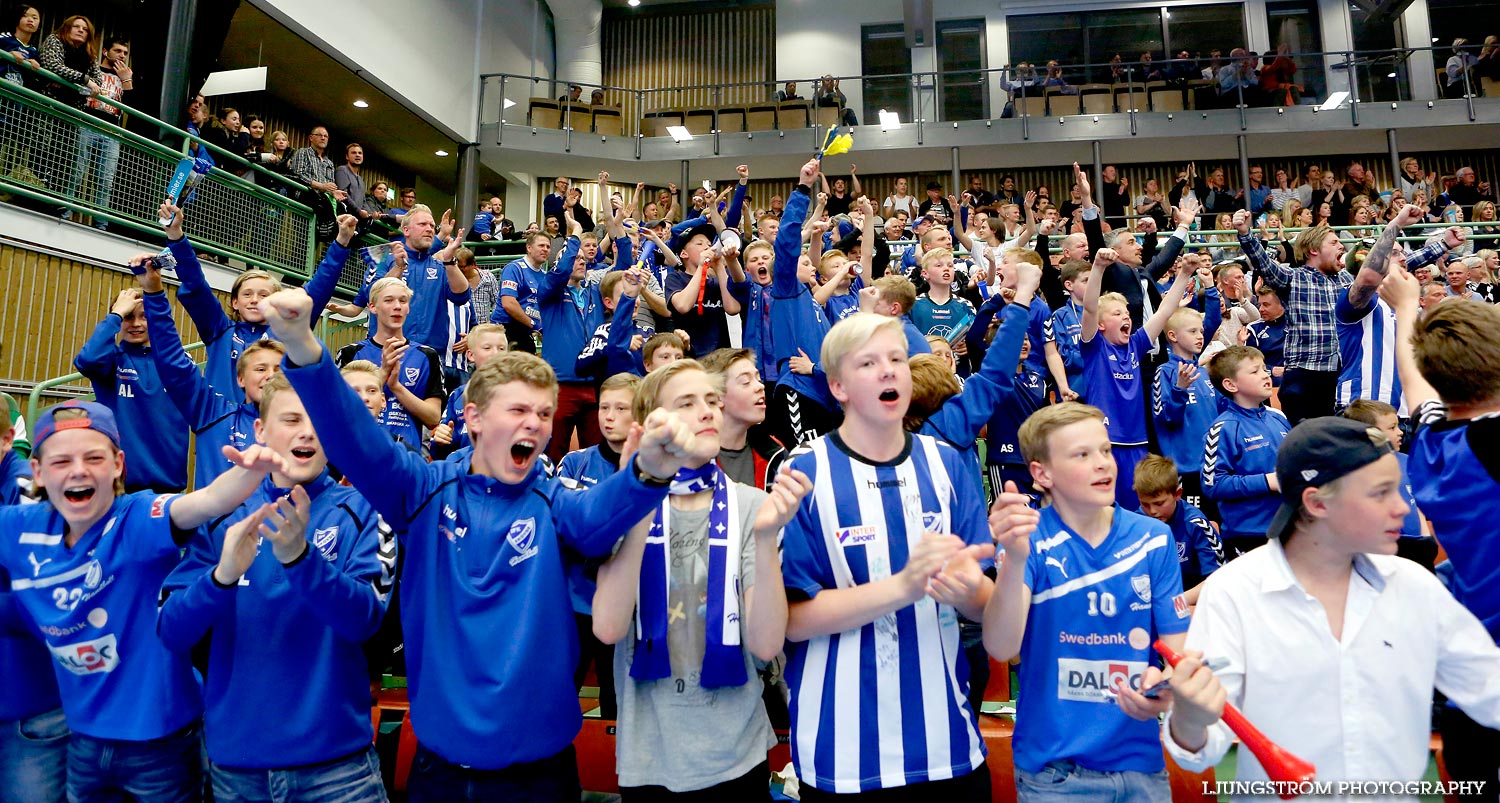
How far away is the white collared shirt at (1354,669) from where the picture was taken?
190cm

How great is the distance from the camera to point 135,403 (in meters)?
4.88

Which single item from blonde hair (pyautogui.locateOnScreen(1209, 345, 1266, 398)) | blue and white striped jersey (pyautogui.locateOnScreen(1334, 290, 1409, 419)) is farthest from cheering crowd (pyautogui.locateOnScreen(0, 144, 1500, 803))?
blue and white striped jersey (pyautogui.locateOnScreen(1334, 290, 1409, 419))

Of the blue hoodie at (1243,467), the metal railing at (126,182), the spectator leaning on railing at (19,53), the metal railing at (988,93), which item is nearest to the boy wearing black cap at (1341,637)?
the blue hoodie at (1243,467)

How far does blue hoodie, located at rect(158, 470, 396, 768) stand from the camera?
2352 mm

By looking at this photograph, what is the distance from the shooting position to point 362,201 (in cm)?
1323

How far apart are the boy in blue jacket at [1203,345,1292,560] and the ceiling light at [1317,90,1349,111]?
15.2m

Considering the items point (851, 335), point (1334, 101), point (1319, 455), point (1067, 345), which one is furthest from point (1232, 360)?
point (1334, 101)

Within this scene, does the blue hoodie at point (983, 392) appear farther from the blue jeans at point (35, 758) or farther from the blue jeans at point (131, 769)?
the blue jeans at point (35, 758)

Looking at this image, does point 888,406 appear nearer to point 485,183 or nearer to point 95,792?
point 95,792

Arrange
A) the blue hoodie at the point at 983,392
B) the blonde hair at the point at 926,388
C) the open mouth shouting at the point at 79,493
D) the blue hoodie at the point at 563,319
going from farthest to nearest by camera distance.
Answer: the blue hoodie at the point at 563,319, the blue hoodie at the point at 983,392, the blonde hair at the point at 926,388, the open mouth shouting at the point at 79,493

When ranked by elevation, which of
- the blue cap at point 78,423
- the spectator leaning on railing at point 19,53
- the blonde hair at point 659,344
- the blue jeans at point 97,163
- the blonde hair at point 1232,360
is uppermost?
the spectator leaning on railing at point 19,53

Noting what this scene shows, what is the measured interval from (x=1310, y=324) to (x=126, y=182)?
10.2 m

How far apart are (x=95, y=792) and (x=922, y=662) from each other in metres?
2.42

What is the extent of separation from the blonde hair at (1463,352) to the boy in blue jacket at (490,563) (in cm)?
204
